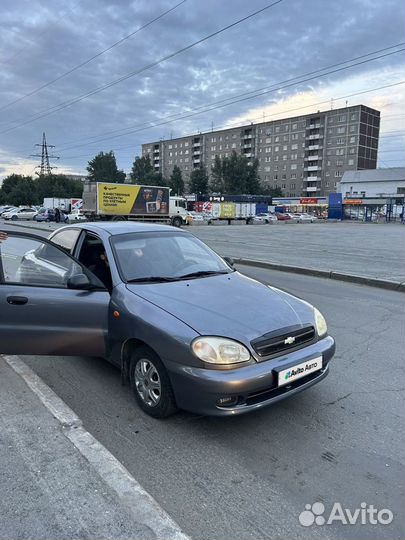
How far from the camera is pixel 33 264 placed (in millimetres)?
3994

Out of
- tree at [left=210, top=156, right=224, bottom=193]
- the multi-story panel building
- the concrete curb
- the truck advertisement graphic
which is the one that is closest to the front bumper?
the concrete curb

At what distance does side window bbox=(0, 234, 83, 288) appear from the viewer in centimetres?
372

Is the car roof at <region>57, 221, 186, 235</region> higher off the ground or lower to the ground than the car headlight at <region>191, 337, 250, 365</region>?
higher

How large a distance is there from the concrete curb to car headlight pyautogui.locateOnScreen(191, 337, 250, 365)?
692cm

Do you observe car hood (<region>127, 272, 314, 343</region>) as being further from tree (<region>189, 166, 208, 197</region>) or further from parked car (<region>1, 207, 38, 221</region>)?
tree (<region>189, 166, 208, 197</region>)

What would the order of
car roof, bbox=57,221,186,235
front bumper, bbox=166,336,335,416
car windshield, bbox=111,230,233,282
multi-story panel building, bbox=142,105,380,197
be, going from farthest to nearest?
multi-story panel building, bbox=142,105,380,197
car roof, bbox=57,221,186,235
car windshield, bbox=111,230,233,282
front bumper, bbox=166,336,335,416

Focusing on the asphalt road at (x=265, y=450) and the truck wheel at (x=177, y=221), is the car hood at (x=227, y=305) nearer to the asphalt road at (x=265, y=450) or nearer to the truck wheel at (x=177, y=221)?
the asphalt road at (x=265, y=450)

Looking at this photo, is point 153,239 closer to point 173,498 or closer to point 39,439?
point 39,439

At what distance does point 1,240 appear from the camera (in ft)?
12.6

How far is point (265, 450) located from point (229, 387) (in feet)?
1.78

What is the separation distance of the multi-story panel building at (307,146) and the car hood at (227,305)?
4462 inches

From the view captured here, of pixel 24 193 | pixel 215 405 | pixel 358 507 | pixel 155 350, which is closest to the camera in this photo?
pixel 358 507

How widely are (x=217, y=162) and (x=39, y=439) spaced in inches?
4035

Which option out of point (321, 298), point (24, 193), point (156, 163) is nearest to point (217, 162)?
point (24, 193)
